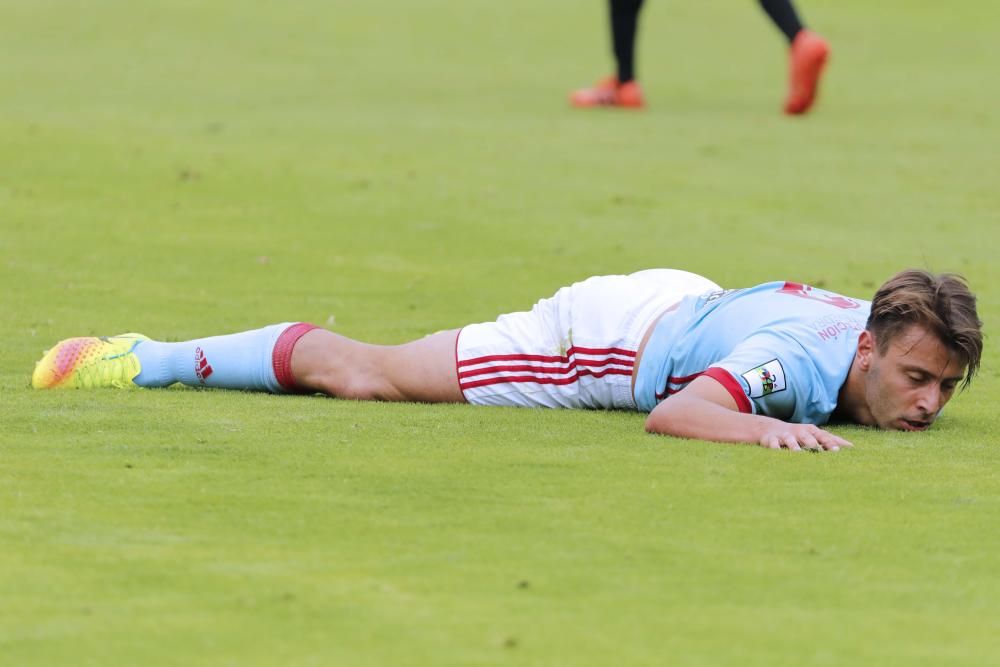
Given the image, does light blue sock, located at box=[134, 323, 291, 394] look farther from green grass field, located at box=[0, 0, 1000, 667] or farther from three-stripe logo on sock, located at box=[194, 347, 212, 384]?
green grass field, located at box=[0, 0, 1000, 667]

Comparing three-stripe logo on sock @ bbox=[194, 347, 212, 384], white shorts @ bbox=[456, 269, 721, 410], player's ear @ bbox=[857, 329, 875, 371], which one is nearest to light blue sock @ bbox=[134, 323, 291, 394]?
three-stripe logo on sock @ bbox=[194, 347, 212, 384]

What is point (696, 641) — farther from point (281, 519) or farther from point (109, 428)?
point (109, 428)

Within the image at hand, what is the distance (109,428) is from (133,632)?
187 centimetres

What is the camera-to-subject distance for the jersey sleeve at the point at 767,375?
5.20 m

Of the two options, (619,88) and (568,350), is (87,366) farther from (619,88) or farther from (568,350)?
(619,88)

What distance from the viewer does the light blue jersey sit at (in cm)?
525

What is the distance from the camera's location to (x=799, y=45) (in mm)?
12953

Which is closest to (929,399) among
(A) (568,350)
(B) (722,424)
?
(B) (722,424)

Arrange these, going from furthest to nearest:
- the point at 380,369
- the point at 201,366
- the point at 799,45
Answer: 1. the point at 799,45
2. the point at 201,366
3. the point at 380,369

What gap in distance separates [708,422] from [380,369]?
135cm

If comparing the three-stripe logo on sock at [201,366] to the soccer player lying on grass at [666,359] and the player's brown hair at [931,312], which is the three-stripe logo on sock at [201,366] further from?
the player's brown hair at [931,312]

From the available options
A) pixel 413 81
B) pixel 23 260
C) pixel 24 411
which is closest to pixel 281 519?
pixel 24 411

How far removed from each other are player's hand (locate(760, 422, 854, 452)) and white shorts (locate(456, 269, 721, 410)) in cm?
82

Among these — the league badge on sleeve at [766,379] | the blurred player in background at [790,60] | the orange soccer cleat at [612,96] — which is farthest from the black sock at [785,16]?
the league badge on sleeve at [766,379]
